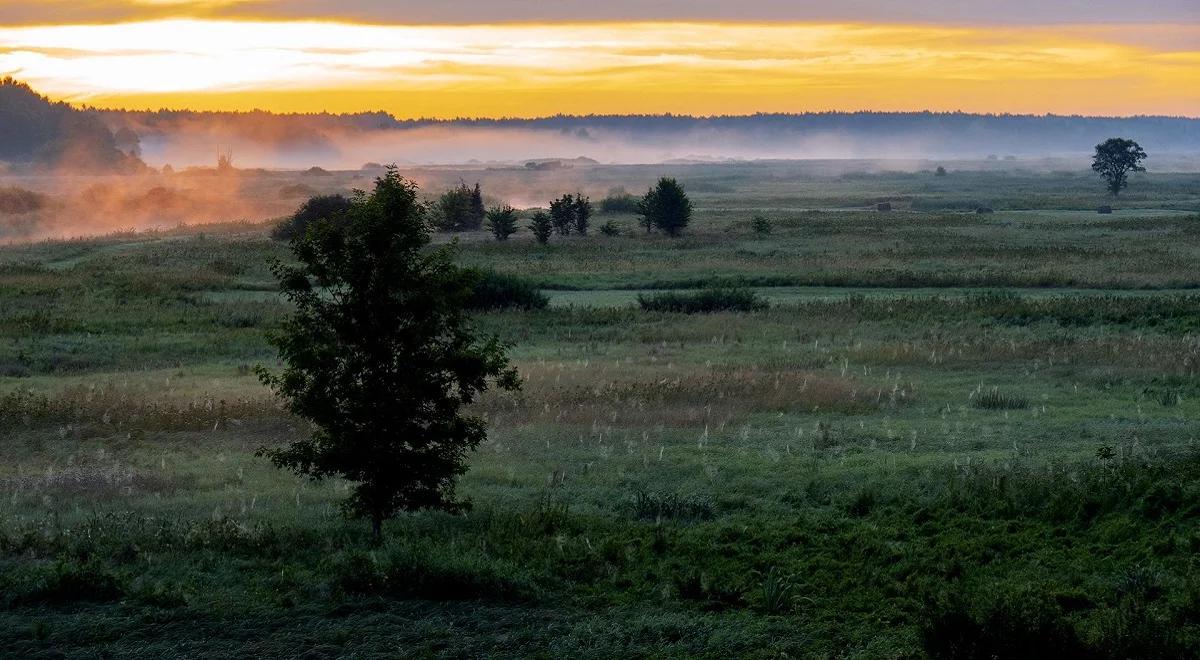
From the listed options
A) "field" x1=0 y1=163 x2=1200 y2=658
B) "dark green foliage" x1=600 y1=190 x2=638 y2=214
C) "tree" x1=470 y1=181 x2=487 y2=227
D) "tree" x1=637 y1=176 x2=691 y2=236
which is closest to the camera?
"field" x1=0 y1=163 x2=1200 y2=658

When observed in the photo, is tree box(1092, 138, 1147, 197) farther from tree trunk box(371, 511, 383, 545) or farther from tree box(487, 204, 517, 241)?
tree trunk box(371, 511, 383, 545)

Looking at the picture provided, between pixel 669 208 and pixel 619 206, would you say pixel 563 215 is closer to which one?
pixel 669 208

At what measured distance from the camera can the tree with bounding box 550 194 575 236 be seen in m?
74.5

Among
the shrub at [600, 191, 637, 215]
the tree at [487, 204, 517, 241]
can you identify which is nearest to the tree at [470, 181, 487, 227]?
the tree at [487, 204, 517, 241]

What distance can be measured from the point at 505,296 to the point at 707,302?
20.9ft

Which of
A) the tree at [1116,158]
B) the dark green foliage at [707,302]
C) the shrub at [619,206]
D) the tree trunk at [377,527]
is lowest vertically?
the dark green foliage at [707,302]

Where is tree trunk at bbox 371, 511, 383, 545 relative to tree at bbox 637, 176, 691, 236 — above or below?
below

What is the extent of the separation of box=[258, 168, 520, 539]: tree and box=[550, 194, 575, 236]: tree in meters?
60.7

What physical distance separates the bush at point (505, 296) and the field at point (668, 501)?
348 centimetres

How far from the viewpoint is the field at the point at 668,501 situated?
424 inches

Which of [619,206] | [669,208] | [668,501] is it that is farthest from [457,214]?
[668,501]

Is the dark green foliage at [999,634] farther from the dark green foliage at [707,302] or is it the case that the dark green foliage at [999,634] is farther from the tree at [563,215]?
the tree at [563,215]

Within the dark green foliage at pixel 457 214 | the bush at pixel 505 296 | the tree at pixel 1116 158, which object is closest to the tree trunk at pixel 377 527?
the bush at pixel 505 296

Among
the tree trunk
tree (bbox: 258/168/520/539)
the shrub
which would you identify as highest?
tree (bbox: 258/168/520/539)
